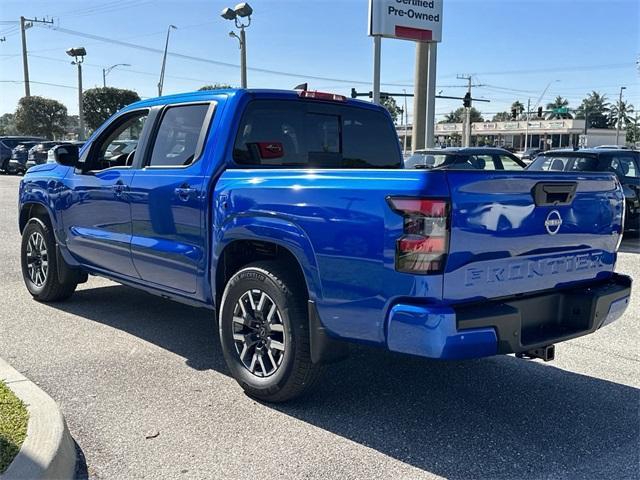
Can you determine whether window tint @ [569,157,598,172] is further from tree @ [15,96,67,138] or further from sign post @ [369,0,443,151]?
tree @ [15,96,67,138]

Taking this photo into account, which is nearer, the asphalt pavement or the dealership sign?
the asphalt pavement

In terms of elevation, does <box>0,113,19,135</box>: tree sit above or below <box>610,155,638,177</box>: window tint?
above

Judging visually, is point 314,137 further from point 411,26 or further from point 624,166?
point 411,26

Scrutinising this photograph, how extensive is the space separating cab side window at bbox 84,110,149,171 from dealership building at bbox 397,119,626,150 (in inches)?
3215

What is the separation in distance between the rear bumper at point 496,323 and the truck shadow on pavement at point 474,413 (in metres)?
0.61

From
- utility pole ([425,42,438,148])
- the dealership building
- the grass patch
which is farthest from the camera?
the dealership building

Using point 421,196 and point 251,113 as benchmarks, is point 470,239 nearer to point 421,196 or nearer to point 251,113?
point 421,196

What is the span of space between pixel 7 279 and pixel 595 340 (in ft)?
22.0

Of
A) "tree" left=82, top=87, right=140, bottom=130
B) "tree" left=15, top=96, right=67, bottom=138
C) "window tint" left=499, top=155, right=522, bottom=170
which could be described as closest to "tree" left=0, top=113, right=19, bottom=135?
"tree" left=15, top=96, right=67, bottom=138

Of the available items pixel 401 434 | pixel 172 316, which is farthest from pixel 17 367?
pixel 401 434

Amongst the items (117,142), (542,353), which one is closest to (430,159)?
(117,142)

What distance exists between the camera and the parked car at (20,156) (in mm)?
→ 29609

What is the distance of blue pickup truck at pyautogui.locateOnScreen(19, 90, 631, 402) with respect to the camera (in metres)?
3.18

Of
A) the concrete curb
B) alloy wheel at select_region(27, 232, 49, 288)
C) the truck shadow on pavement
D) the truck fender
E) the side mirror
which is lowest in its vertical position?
the truck shadow on pavement
